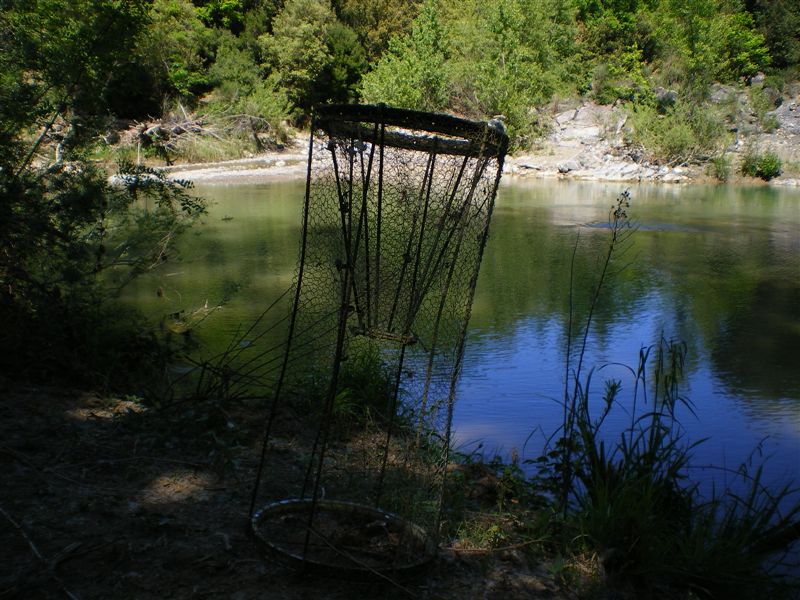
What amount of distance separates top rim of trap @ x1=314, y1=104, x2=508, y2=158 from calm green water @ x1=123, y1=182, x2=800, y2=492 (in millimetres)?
2222

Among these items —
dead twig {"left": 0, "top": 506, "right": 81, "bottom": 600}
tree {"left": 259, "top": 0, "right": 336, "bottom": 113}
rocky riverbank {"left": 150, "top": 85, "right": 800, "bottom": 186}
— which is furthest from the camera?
tree {"left": 259, "top": 0, "right": 336, "bottom": 113}

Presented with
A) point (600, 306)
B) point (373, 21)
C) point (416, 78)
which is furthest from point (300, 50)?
point (600, 306)

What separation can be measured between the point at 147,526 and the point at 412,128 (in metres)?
1.40

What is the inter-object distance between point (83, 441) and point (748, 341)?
5.45 meters

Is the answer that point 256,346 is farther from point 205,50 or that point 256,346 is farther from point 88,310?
point 205,50

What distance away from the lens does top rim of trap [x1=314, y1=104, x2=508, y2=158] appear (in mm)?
2127

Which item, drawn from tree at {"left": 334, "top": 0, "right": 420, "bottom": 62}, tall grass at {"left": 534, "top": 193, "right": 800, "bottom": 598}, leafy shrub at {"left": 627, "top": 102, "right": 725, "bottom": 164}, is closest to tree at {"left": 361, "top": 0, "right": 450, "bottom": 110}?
tree at {"left": 334, "top": 0, "right": 420, "bottom": 62}

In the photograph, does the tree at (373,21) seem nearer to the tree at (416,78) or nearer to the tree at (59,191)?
the tree at (416,78)

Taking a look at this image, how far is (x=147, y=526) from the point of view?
2.39 metres

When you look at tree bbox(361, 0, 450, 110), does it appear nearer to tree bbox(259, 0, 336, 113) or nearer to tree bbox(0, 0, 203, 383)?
tree bbox(259, 0, 336, 113)

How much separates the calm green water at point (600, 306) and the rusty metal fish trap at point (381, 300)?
4.57 feet

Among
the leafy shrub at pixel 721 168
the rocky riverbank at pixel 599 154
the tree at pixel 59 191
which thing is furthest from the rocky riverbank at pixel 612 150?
the tree at pixel 59 191

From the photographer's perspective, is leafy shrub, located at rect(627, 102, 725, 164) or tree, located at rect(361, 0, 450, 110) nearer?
leafy shrub, located at rect(627, 102, 725, 164)

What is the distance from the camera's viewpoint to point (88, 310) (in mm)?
4227
